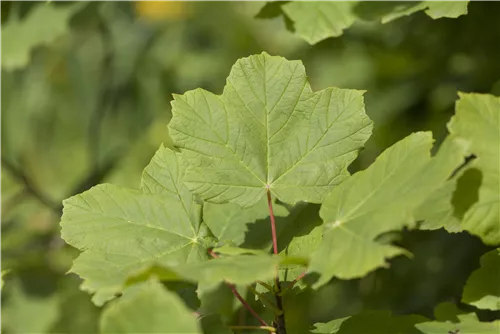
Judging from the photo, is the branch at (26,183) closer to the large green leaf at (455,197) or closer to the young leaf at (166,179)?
the young leaf at (166,179)

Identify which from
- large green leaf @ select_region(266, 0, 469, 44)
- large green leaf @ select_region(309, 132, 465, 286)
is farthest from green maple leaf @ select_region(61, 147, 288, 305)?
large green leaf @ select_region(266, 0, 469, 44)

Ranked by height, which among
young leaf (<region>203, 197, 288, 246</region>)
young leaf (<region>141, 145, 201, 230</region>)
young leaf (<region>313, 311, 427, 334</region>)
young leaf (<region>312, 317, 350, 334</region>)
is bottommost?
young leaf (<region>312, 317, 350, 334</region>)

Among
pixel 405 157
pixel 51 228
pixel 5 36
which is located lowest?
pixel 51 228

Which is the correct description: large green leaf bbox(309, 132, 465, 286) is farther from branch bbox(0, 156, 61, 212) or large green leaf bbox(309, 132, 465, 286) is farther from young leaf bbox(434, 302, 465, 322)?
branch bbox(0, 156, 61, 212)

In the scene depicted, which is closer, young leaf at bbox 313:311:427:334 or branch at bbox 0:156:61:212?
young leaf at bbox 313:311:427:334

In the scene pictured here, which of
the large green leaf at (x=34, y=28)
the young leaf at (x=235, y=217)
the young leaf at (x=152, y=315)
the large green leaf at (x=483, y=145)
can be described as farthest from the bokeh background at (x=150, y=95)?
the young leaf at (x=235, y=217)

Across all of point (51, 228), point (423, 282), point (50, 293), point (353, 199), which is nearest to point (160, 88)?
point (51, 228)

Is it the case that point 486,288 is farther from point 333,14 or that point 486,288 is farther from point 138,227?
point 333,14

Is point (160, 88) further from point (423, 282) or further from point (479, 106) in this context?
point (479, 106)
